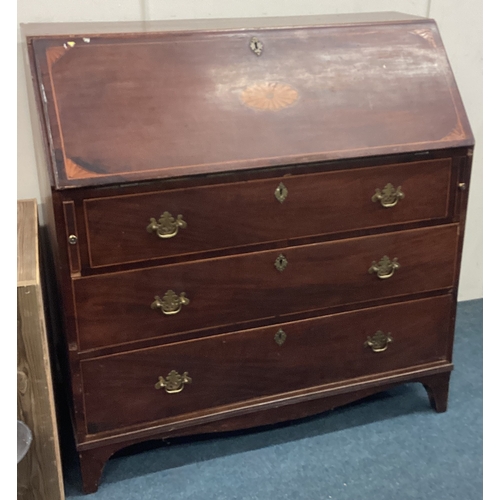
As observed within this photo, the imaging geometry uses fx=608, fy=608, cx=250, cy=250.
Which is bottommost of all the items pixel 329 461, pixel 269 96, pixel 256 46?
pixel 329 461

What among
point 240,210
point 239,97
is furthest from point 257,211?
point 239,97

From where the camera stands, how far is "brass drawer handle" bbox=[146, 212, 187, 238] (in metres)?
1.44

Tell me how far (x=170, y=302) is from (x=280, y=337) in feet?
1.13

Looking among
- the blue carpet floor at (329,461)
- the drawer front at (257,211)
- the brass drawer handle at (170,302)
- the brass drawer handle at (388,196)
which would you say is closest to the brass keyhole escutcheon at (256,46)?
the drawer front at (257,211)

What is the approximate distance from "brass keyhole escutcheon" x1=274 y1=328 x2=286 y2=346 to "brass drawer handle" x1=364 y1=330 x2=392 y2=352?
0.89ft

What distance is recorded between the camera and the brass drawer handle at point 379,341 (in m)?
1.81

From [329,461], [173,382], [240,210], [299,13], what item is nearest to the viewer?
[240,210]

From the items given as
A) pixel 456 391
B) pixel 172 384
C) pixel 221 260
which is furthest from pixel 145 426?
pixel 456 391

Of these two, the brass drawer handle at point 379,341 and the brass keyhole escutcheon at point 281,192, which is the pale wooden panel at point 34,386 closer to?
the brass keyhole escutcheon at point 281,192

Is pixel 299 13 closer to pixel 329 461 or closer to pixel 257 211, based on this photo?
pixel 257 211

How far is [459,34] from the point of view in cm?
224

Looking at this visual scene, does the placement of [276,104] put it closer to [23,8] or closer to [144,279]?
[144,279]

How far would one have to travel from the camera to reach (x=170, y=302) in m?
1.54

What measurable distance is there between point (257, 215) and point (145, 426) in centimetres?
65
